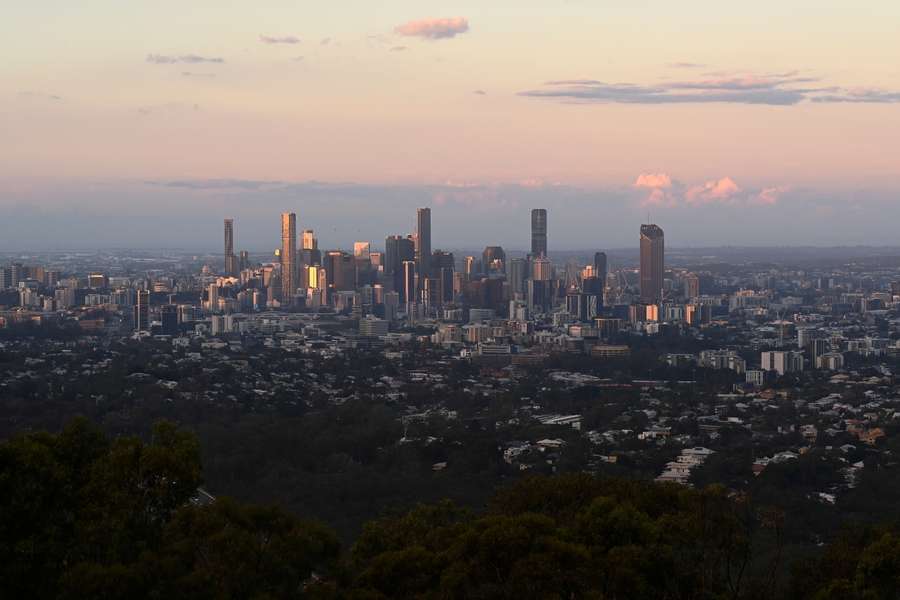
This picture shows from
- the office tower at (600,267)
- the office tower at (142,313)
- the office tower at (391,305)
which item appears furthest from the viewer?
the office tower at (600,267)

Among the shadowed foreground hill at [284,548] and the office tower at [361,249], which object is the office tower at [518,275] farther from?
the shadowed foreground hill at [284,548]

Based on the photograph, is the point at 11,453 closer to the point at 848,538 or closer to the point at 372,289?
the point at 848,538

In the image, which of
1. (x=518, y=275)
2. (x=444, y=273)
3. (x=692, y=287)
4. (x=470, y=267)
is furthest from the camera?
(x=470, y=267)

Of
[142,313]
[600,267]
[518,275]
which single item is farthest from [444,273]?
[142,313]

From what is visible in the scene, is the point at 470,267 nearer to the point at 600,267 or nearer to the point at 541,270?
the point at 600,267

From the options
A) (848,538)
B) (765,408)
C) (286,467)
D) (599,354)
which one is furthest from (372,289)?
(848,538)

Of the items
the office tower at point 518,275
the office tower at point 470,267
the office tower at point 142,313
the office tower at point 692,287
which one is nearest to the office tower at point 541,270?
the office tower at point 518,275
